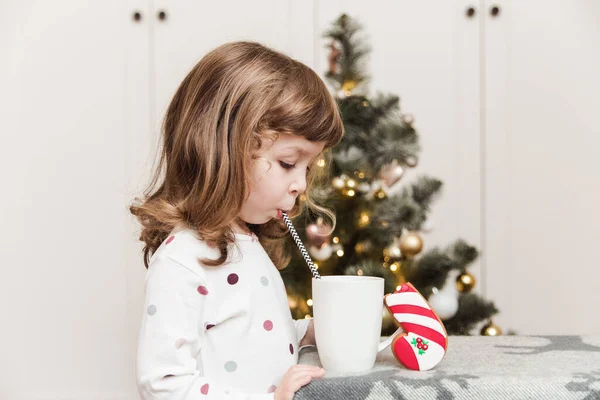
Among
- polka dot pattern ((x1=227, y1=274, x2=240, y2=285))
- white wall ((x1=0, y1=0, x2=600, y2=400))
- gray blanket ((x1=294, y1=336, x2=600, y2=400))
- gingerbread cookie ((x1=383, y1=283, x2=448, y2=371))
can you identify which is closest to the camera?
gray blanket ((x1=294, y1=336, x2=600, y2=400))

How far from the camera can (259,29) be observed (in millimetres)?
2119

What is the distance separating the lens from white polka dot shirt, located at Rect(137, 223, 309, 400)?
0.81 meters

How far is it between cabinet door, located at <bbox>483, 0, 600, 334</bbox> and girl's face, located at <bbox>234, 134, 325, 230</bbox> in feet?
4.25

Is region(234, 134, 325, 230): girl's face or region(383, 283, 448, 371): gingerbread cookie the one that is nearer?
region(383, 283, 448, 371): gingerbread cookie

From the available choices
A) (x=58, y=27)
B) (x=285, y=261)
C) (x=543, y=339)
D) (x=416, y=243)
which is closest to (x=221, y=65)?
(x=285, y=261)

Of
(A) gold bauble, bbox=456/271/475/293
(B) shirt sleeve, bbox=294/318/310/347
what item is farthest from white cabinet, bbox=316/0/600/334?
(B) shirt sleeve, bbox=294/318/310/347

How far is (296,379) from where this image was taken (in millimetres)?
739

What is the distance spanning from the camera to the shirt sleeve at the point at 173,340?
0.81 metres

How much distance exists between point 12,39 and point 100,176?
19.5 inches

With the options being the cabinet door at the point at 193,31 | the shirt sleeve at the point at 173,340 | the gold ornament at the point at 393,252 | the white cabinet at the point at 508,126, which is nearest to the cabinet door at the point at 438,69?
the white cabinet at the point at 508,126

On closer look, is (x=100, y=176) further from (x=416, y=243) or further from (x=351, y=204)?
(x=416, y=243)

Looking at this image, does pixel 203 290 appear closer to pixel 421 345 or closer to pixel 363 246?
pixel 421 345

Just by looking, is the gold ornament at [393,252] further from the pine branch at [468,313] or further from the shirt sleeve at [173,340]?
the shirt sleeve at [173,340]

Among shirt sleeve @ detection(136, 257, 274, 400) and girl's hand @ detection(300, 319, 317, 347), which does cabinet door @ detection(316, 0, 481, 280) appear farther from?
shirt sleeve @ detection(136, 257, 274, 400)
